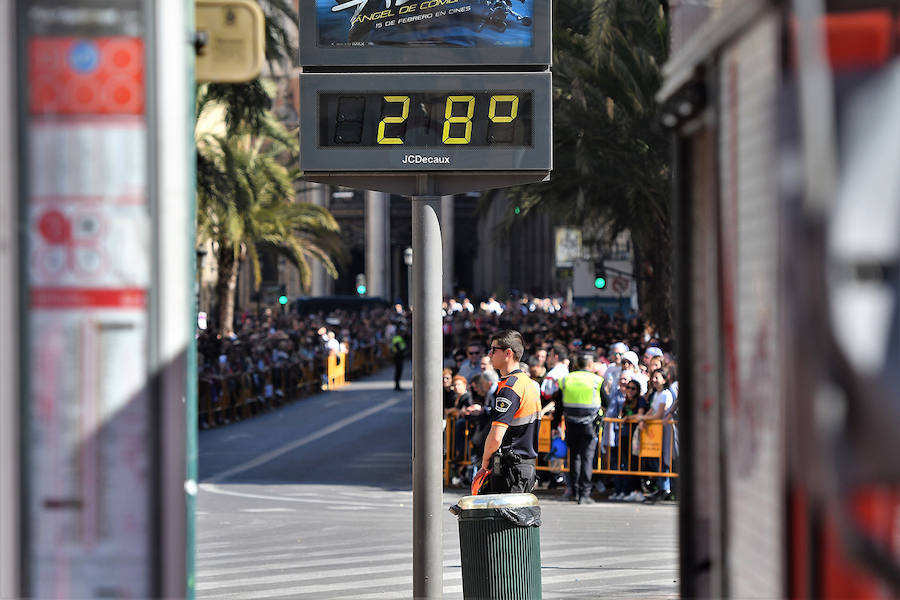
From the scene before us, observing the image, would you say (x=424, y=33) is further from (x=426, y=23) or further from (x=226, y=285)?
(x=226, y=285)

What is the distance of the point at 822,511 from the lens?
2947 millimetres

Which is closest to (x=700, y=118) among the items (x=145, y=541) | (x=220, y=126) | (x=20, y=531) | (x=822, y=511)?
(x=822, y=511)

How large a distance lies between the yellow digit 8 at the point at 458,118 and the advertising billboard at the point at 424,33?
24 centimetres

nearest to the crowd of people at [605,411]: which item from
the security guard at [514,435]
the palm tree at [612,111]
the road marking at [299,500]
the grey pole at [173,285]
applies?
the road marking at [299,500]

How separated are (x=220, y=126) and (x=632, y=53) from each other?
13916 millimetres

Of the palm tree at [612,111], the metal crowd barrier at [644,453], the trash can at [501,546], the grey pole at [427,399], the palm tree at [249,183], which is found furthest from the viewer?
the palm tree at [249,183]

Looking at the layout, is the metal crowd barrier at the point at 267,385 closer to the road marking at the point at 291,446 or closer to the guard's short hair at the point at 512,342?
the road marking at the point at 291,446

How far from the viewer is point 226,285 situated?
37.4m

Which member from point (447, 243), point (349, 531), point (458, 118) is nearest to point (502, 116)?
point (458, 118)

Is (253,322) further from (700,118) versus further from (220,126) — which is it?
(700,118)

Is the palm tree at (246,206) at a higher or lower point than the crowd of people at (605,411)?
higher

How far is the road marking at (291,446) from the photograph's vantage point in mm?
20625

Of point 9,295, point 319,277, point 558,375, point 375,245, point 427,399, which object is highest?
point 375,245

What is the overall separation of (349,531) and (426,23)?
734cm
